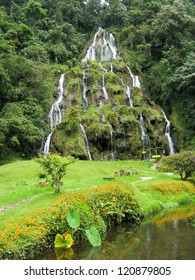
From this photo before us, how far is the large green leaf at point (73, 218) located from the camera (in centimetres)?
1067

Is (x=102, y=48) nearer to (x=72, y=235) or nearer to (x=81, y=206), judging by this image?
(x=81, y=206)

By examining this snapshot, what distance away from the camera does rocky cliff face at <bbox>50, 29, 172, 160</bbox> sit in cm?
3706

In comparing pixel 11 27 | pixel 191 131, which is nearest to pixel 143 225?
pixel 191 131

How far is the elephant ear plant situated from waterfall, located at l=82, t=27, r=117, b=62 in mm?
50806

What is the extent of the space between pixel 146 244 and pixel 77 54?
Answer: 184 feet

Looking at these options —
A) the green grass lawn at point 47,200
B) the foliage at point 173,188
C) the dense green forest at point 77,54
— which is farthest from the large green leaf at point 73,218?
the dense green forest at point 77,54

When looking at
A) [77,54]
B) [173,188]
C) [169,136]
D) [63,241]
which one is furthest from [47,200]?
[77,54]

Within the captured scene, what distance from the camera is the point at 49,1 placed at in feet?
Result: 234

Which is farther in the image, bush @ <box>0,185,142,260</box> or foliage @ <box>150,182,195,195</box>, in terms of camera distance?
foliage @ <box>150,182,195,195</box>

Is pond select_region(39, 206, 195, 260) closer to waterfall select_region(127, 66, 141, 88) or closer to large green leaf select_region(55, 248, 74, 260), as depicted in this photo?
large green leaf select_region(55, 248, 74, 260)

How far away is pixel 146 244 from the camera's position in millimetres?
10719

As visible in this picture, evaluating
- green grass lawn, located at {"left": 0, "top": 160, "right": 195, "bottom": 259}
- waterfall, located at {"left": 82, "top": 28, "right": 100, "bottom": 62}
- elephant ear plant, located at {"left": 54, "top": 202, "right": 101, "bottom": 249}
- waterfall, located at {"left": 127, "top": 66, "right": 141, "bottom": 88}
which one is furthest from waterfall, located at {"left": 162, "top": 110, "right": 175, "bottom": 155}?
elephant ear plant, located at {"left": 54, "top": 202, "right": 101, "bottom": 249}

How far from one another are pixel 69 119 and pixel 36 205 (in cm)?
2460

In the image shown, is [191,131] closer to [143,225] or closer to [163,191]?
[163,191]
